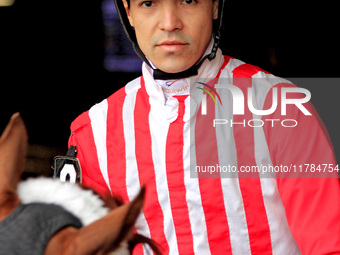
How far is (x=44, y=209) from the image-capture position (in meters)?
0.54

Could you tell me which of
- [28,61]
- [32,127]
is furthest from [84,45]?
[32,127]

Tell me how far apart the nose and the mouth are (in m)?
0.04

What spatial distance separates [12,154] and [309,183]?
0.95 m

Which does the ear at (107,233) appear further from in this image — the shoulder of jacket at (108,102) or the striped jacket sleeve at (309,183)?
the shoulder of jacket at (108,102)

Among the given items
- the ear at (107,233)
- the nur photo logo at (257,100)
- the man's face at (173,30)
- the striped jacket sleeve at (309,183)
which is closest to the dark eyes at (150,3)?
the man's face at (173,30)

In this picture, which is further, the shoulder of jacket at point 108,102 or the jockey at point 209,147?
the shoulder of jacket at point 108,102

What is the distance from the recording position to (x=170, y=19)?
1303 millimetres

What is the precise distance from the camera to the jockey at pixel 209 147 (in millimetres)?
1308

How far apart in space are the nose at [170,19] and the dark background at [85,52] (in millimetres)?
1142

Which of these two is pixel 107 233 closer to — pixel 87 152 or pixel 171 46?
pixel 171 46

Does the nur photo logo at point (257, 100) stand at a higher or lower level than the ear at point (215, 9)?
lower

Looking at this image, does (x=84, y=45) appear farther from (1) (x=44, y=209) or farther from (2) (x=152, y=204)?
(1) (x=44, y=209)

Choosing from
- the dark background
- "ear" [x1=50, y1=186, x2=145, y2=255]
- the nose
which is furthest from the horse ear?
the dark background

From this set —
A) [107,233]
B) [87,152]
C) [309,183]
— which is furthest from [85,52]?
[107,233]
